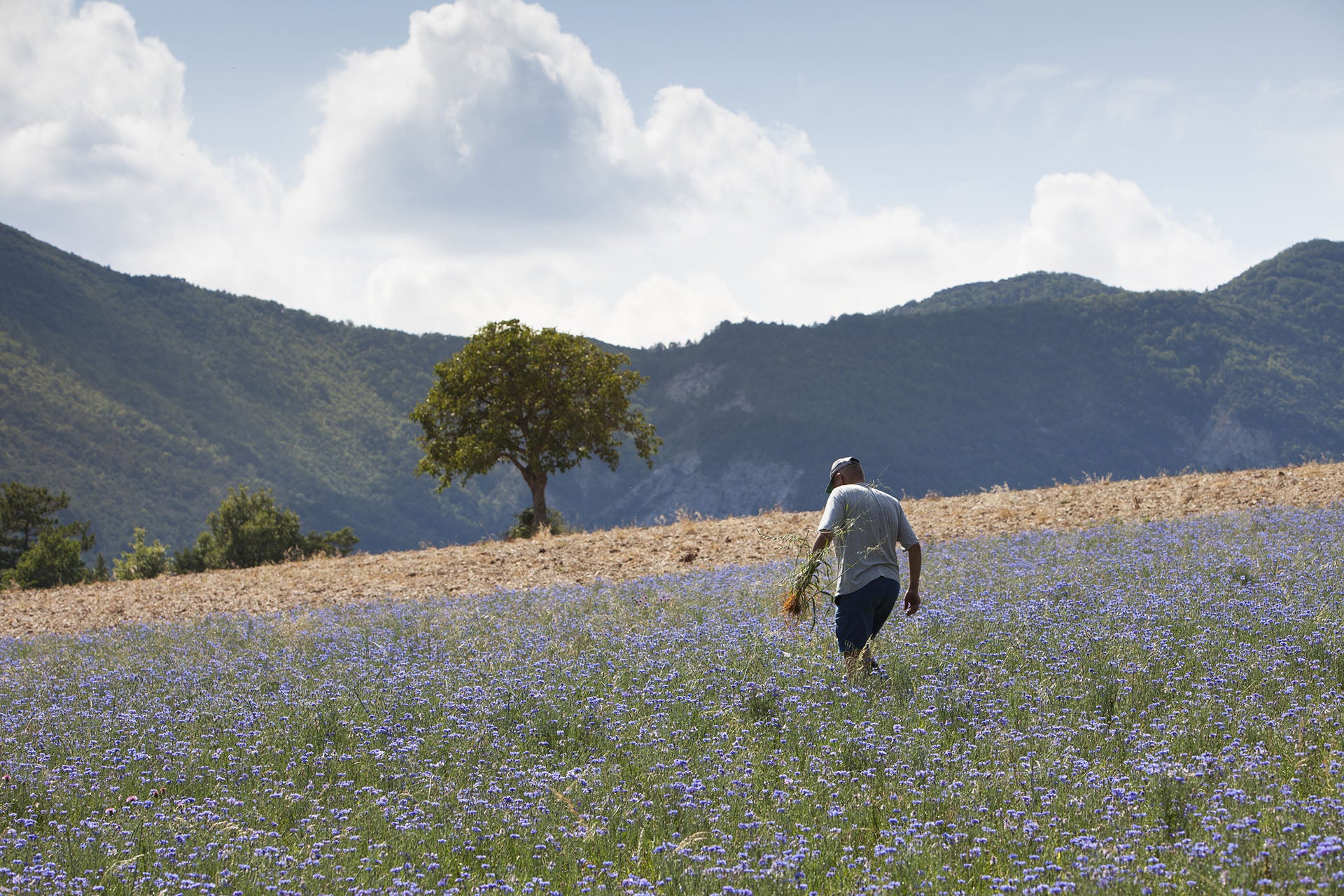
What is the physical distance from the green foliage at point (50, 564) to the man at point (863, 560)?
38.3m

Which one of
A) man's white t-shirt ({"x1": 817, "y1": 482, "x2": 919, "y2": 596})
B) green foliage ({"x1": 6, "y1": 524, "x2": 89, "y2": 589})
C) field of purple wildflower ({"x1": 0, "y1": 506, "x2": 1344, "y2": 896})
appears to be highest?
man's white t-shirt ({"x1": 817, "y1": 482, "x2": 919, "y2": 596})

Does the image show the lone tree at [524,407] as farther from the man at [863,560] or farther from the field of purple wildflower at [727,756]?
the man at [863,560]

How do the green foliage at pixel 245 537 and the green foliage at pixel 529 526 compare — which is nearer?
the green foliage at pixel 529 526

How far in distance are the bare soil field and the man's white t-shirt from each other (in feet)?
25.6

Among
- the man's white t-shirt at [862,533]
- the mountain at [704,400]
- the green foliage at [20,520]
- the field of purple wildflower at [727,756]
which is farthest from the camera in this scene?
the mountain at [704,400]

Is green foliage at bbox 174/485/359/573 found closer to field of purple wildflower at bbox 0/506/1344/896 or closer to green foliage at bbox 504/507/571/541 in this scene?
green foliage at bbox 504/507/571/541

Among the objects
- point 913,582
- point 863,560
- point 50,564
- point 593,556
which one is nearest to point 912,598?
point 913,582

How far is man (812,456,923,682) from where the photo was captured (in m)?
6.61

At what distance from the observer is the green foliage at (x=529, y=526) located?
24.9 meters

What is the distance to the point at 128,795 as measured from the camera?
554 centimetres

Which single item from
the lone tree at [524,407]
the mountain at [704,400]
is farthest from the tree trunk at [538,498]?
the mountain at [704,400]

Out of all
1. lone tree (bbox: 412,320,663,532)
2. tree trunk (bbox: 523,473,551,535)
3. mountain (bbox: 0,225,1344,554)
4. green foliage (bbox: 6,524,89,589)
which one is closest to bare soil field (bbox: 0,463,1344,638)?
tree trunk (bbox: 523,473,551,535)

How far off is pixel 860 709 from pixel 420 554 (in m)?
14.4

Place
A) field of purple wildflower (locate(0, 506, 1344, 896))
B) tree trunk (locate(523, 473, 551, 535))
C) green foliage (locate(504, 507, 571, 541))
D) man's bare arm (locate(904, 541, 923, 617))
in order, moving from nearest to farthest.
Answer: field of purple wildflower (locate(0, 506, 1344, 896)) < man's bare arm (locate(904, 541, 923, 617)) < green foliage (locate(504, 507, 571, 541)) < tree trunk (locate(523, 473, 551, 535))
